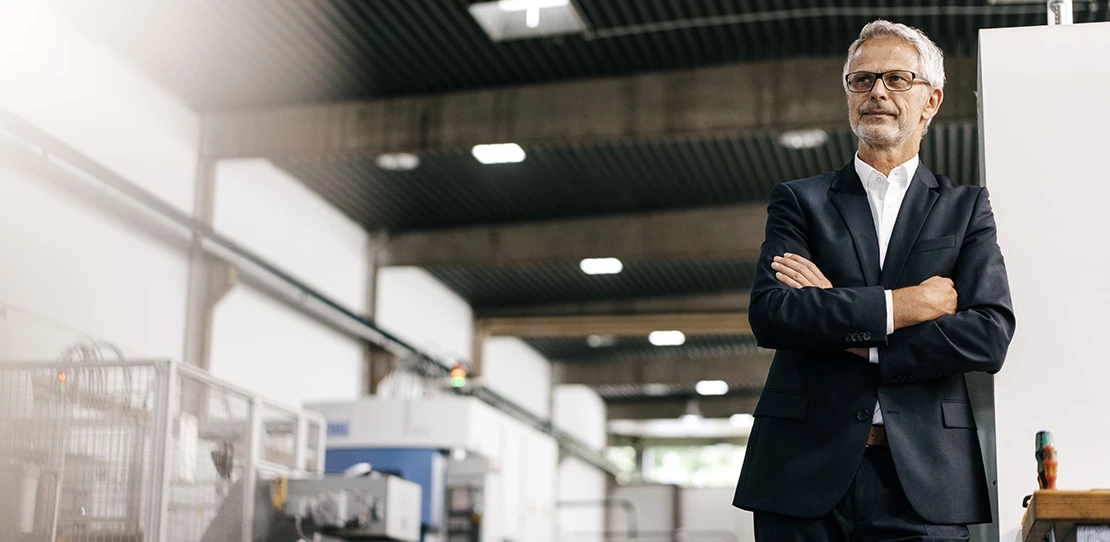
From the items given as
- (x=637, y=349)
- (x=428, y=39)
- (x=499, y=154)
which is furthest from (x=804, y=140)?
(x=637, y=349)

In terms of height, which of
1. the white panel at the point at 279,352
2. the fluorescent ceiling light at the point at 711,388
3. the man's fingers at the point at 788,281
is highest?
the fluorescent ceiling light at the point at 711,388

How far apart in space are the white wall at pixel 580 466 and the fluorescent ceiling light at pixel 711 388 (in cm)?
185

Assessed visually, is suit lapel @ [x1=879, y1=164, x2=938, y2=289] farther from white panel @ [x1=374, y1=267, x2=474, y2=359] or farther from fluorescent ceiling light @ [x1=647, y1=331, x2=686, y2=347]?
fluorescent ceiling light @ [x1=647, y1=331, x2=686, y2=347]

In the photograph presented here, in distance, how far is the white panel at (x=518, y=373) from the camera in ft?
54.5

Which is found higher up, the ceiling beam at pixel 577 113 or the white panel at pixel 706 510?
the ceiling beam at pixel 577 113

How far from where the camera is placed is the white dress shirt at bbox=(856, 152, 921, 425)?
7.65 feet

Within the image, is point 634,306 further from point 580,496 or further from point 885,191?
point 885,191

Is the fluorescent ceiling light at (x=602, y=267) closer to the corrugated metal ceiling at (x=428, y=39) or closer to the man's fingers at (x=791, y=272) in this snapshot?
the corrugated metal ceiling at (x=428, y=39)

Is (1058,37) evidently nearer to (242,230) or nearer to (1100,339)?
(1100,339)

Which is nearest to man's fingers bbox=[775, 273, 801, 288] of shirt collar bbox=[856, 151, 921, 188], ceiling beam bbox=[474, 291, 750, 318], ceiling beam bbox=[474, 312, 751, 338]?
shirt collar bbox=[856, 151, 921, 188]

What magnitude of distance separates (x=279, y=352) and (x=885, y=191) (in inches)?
362

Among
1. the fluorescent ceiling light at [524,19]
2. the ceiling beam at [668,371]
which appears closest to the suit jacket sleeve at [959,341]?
the fluorescent ceiling light at [524,19]

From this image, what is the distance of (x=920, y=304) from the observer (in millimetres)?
2143

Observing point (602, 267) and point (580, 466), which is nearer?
point (602, 267)
